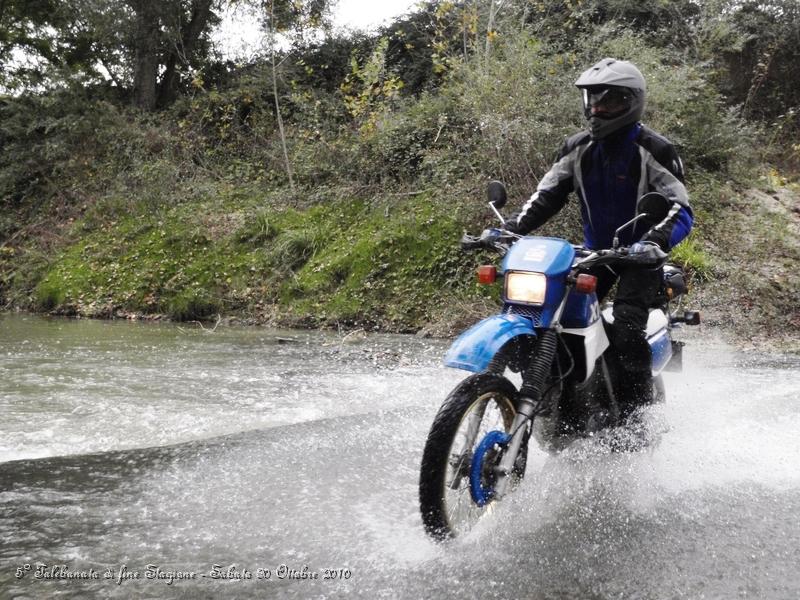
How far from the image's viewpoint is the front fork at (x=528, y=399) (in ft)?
9.81

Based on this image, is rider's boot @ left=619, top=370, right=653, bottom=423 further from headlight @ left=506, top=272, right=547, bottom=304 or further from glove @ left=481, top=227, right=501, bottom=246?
glove @ left=481, top=227, right=501, bottom=246

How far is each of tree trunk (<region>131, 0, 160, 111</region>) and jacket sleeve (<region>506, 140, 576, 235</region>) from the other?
17169 millimetres

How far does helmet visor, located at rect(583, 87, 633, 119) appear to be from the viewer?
12.0 ft

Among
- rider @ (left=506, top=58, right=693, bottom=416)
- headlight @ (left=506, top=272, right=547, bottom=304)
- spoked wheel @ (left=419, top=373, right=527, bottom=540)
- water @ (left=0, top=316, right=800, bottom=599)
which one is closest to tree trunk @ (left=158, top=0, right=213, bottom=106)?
water @ (left=0, top=316, right=800, bottom=599)

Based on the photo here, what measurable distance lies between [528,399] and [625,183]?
4.75 feet

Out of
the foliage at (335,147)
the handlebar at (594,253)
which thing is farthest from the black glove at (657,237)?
the foliage at (335,147)

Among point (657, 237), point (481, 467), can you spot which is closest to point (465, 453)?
point (481, 467)

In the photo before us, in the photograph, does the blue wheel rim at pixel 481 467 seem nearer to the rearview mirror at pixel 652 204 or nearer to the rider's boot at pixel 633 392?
the rider's boot at pixel 633 392

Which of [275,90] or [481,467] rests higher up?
[275,90]

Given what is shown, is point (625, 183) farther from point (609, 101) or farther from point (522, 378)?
point (522, 378)

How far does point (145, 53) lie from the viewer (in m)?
19.0

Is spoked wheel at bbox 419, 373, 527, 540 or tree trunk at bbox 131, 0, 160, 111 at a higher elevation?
tree trunk at bbox 131, 0, 160, 111

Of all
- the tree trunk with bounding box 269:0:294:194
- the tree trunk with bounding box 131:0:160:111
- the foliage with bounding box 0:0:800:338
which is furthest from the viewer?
the tree trunk with bounding box 131:0:160:111

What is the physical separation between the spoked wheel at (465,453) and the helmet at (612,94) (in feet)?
5.16
